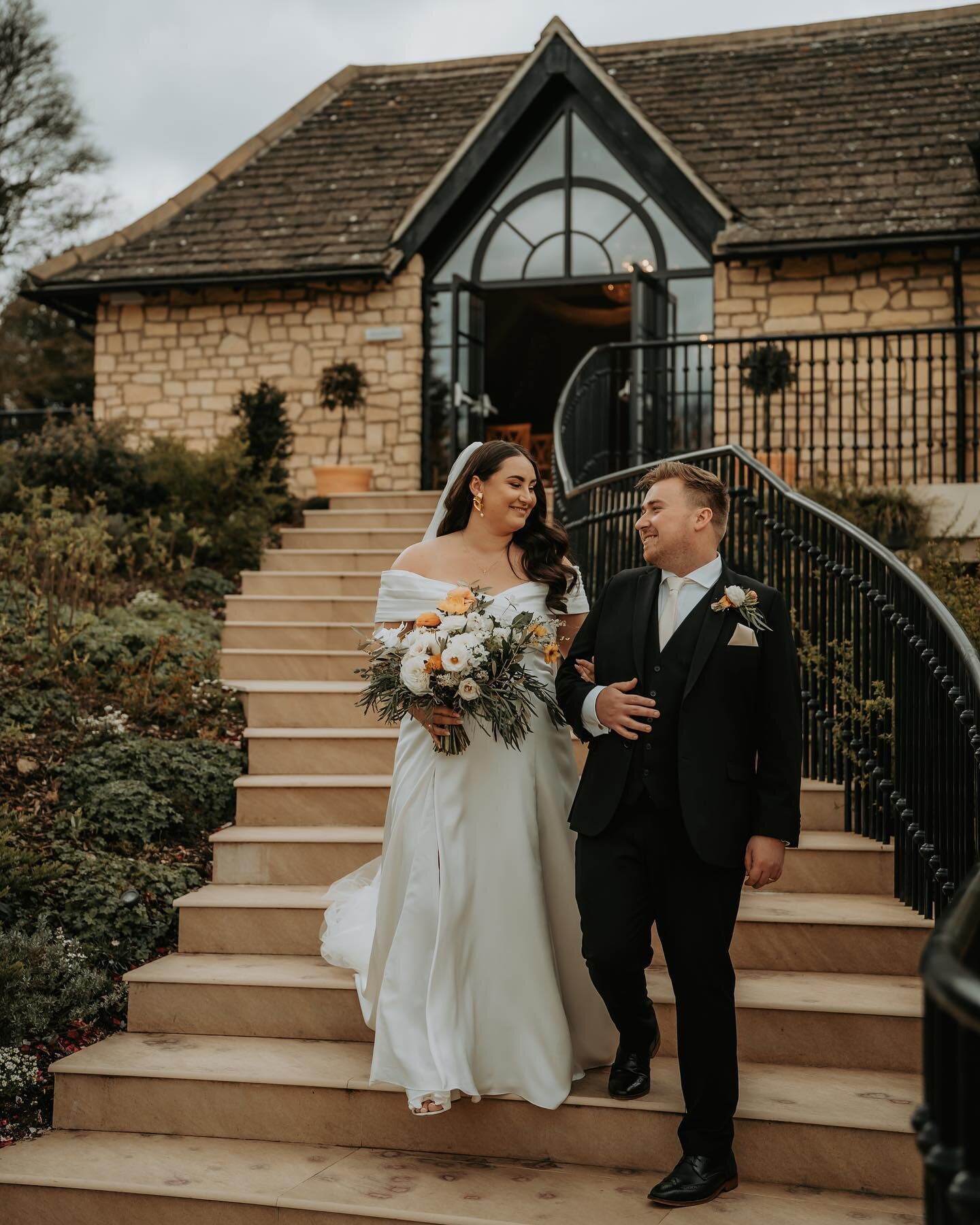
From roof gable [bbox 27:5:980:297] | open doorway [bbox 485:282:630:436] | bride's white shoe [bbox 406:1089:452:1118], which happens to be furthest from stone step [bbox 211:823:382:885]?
open doorway [bbox 485:282:630:436]

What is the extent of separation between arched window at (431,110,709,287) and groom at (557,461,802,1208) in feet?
33.9

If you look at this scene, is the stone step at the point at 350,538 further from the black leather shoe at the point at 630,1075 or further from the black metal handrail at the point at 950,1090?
the black metal handrail at the point at 950,1090

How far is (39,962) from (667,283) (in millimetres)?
10684

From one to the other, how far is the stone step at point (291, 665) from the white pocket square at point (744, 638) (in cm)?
428

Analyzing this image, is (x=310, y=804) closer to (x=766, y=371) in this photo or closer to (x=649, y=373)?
(x=649, y=373)

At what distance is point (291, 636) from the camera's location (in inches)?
321

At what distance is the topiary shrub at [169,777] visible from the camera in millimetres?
5984

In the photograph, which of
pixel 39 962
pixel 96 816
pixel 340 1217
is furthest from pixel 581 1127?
pixel 96 816

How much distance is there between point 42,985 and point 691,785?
2.69 m

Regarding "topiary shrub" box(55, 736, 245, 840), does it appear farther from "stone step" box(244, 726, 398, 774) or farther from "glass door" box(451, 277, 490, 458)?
"glass door" box(451, 277, 490, 458)

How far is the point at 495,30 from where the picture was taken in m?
78.0

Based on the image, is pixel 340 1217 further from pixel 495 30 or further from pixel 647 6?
pixel 495 30

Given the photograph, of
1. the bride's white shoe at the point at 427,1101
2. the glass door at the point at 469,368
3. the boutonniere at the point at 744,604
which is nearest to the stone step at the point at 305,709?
the bride's white shoe at the point at 427,1101

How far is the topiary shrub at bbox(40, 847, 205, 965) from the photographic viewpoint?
505 cm
